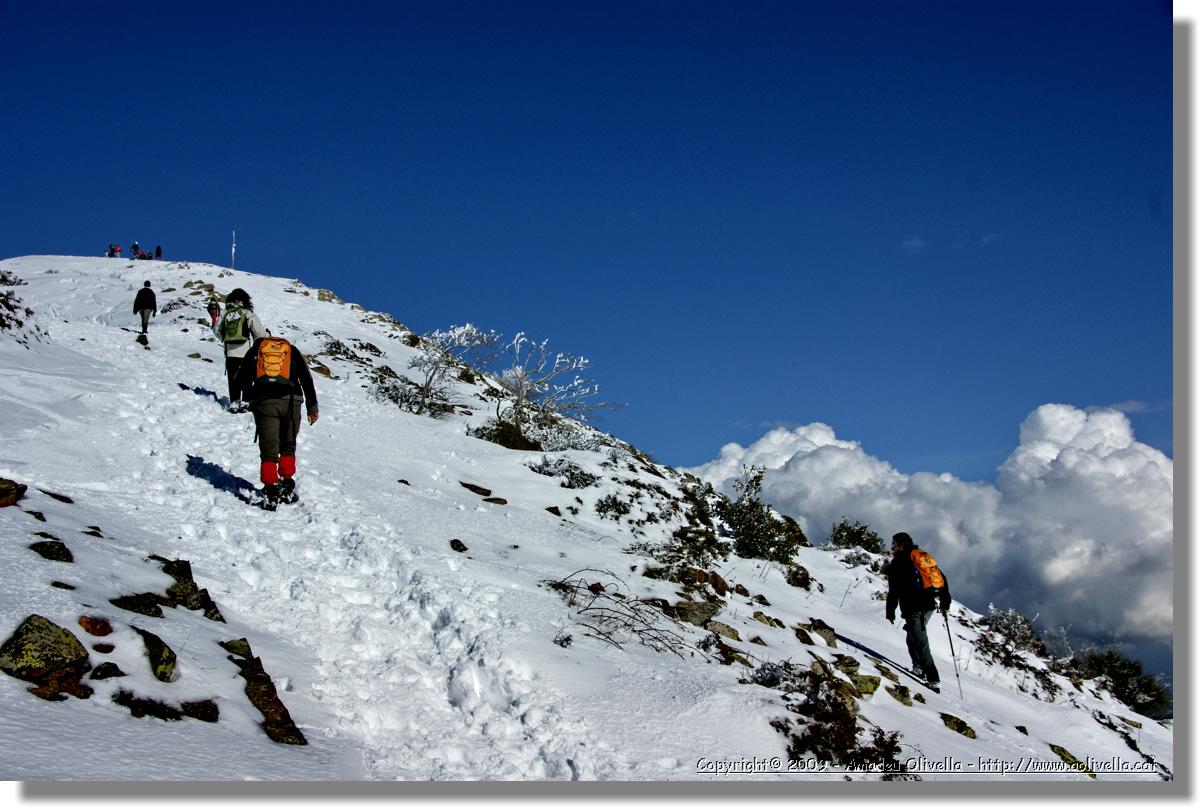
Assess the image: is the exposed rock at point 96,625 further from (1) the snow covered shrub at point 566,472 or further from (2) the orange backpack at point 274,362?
(1) the snow covered shrub at point 566,472

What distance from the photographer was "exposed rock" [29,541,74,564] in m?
4.36

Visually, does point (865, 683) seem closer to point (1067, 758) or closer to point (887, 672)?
point (887, 672)

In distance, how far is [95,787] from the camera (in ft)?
8.54

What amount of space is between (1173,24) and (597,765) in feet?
20.2

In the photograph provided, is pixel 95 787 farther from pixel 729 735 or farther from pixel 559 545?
pixel 559 545

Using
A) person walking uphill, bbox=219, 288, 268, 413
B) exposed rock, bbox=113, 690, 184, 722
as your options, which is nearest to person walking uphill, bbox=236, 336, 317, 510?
person walking uphill, bbox=219, 288, 268, 413

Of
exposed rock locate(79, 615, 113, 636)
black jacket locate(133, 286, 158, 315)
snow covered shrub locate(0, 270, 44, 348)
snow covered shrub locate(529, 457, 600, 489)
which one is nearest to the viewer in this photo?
exposed rock locate(79, 615, 113, 636)

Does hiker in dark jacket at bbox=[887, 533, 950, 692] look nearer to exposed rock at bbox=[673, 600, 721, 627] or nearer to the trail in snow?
exposed rock at bbox=[673, 600, 721, 627]

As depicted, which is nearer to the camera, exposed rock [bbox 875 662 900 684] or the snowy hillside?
the snowy hillside

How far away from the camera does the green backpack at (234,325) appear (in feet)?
33.7

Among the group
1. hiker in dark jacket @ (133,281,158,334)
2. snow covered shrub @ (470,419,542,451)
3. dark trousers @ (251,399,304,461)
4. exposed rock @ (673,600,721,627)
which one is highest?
hiker in dark jacket @ (133,281,158,334)

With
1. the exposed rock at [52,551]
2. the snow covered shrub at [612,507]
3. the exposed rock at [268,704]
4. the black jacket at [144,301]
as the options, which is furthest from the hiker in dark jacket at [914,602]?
the black jacket at [144,301]

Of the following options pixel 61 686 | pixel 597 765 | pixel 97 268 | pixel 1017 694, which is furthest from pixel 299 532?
pixel 97 268

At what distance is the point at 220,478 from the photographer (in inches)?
329
